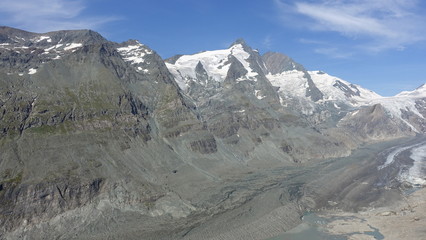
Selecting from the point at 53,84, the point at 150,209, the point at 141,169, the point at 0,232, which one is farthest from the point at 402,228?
the point at 53,84

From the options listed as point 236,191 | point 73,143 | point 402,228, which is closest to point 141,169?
point 73,143

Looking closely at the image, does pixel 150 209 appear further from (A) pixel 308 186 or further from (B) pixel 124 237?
(A) pixel 308 186

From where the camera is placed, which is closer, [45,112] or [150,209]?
[150,209]

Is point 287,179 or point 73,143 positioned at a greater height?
point 73,143

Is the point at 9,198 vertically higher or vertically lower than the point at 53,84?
lower

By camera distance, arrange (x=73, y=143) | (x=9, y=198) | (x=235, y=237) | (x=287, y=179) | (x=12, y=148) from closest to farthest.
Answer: (x=235, y=237), (x=9, y=198), (x=12, y=148), (x=73, y=143), (x=287, y=179)

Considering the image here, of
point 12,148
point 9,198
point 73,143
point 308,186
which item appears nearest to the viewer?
point 9,198

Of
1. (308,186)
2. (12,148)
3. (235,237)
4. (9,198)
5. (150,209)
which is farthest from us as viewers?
(308,186)

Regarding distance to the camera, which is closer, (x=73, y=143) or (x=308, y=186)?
(x=73, y=143)

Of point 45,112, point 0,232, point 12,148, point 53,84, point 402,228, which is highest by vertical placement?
point 53,84

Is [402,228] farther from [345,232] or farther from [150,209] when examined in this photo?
[150,209]
